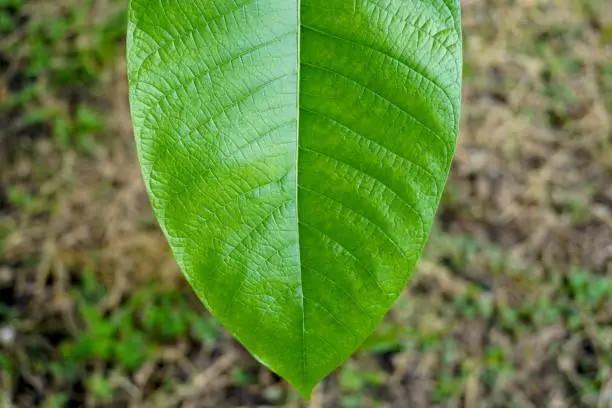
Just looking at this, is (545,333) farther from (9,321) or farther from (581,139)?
(9,321)

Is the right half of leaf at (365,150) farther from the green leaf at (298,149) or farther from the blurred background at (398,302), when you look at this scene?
the blurred background at (398,302)

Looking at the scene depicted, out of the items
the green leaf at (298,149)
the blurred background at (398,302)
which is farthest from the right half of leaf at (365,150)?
the blurred background at (398,302)

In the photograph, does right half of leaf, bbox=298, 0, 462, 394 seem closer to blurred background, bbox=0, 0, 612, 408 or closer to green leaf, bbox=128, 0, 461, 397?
green leaf, bbox=128, 0, 461, 397

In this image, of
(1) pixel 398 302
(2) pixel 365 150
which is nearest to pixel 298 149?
(2) pixel 365 150

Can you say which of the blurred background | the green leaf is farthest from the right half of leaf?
the blurred background

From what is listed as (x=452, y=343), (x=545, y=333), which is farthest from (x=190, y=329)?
(x=545, y=333)
